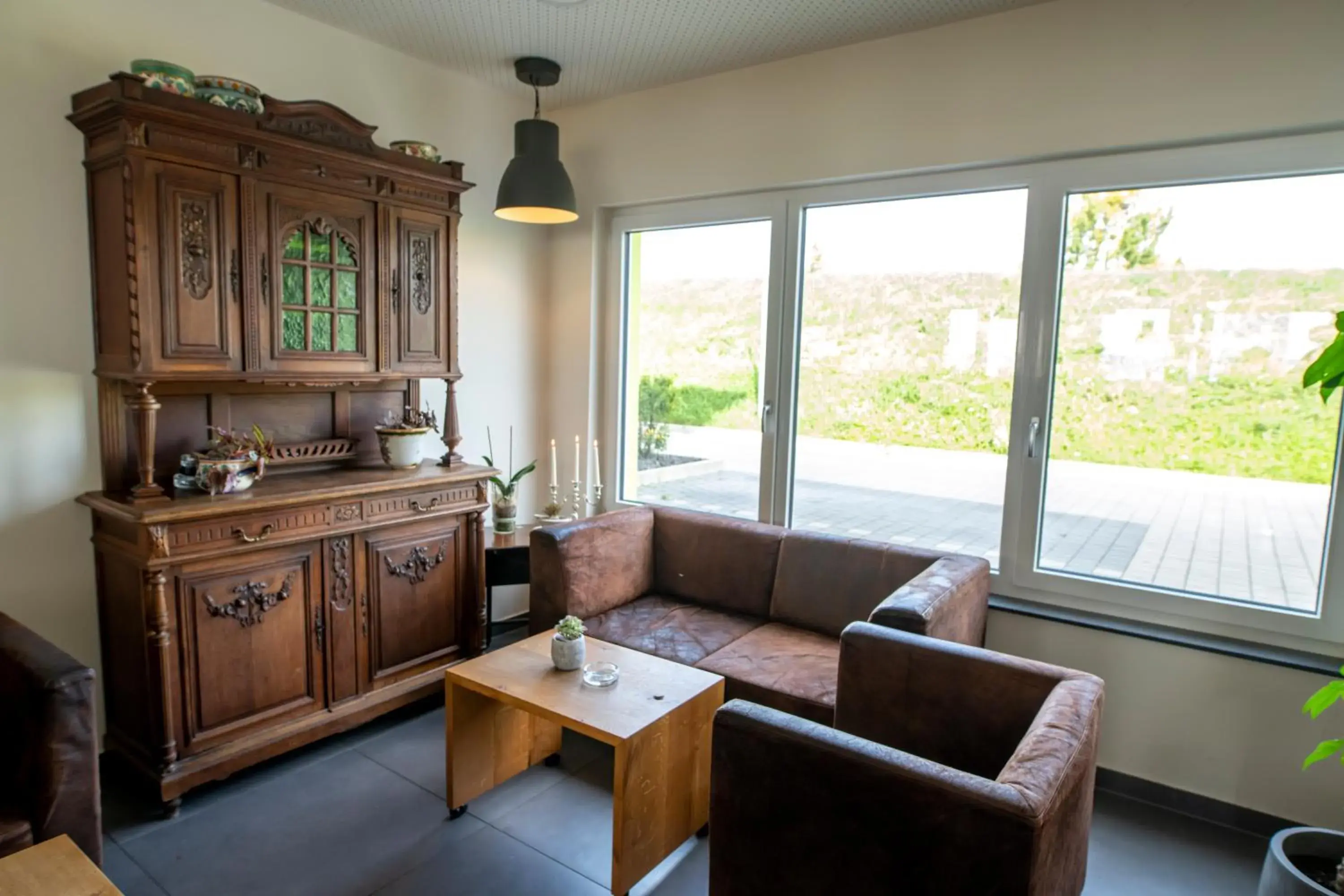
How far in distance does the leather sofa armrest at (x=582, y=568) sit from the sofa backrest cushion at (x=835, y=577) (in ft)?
2.10

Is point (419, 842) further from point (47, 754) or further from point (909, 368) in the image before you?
point (909, 368)

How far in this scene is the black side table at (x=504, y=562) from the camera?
133 inches

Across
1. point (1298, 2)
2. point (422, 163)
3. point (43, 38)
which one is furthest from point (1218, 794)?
point (43, 38)

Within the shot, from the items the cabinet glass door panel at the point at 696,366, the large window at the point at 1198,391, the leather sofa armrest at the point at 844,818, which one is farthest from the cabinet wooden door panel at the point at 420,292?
the large window at the point at 1198,391

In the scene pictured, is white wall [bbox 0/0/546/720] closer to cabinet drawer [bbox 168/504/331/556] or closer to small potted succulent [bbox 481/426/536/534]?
cabinet drawer [bbox 168/504/331/556]

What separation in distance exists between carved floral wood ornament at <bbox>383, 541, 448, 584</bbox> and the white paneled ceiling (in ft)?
6.72

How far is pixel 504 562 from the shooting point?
340 cm

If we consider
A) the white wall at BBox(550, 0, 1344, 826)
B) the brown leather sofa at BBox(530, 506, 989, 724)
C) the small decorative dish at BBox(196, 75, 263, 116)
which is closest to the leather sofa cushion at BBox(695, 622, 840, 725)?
the brown leather sofa at BBox(530, 506, 989, 724)

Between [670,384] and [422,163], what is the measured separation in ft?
5.04

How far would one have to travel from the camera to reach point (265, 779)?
2549 millimetres

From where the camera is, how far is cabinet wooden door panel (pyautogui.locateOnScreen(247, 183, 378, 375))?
257 cm

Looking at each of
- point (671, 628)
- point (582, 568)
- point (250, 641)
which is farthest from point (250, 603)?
point (671, 628)

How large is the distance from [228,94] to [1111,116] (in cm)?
290

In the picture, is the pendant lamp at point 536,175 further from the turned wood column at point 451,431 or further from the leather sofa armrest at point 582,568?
the leather sofa armrest at point 582,568
